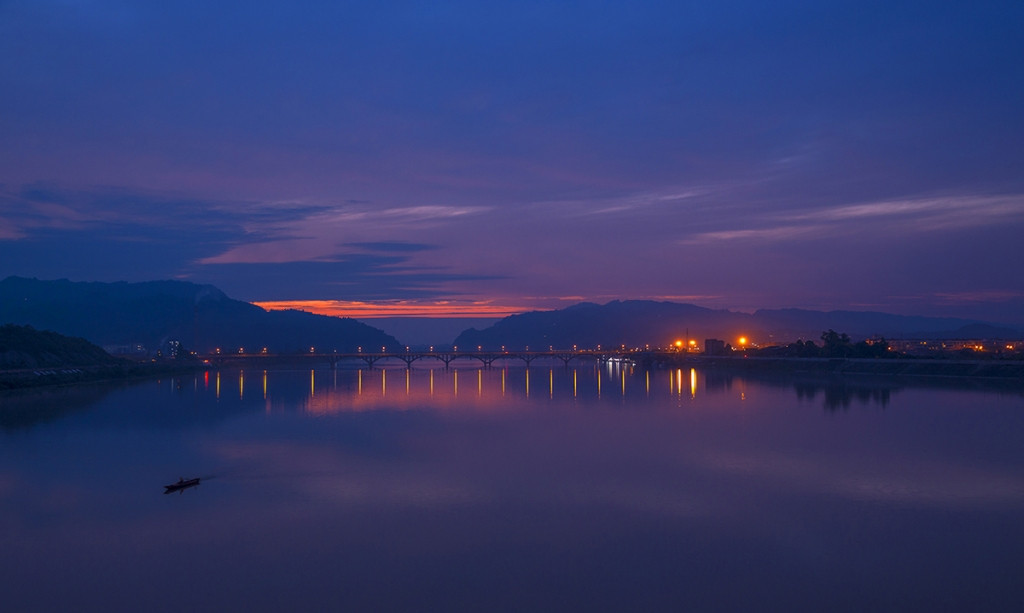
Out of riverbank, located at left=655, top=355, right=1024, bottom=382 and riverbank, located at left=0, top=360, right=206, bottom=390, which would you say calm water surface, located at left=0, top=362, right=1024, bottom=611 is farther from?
riverbank, located at left=655, top=355, right=1024, bottom=382

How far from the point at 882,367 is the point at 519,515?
179 ft

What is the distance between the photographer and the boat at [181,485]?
663 inches

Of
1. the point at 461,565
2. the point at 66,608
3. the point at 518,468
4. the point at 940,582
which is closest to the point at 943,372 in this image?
the point at 518,468

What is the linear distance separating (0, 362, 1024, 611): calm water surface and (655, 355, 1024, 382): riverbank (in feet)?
77.1

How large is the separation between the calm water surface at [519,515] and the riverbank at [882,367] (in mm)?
23509

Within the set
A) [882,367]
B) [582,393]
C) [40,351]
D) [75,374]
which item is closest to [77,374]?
[75,374]

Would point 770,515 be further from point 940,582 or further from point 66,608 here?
point 66,608

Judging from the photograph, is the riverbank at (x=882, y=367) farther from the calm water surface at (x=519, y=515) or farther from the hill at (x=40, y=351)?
the hill at (x=40, y=351)

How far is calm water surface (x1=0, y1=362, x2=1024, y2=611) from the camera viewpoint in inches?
409

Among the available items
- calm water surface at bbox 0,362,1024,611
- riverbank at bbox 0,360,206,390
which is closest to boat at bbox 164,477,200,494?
calm water surface at bbox 0,362,1024,611

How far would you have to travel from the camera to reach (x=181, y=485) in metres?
17.0

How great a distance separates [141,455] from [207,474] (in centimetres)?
494

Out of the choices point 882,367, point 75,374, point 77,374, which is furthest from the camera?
point 882,367

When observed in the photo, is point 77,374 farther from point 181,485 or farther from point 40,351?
point 181,485
